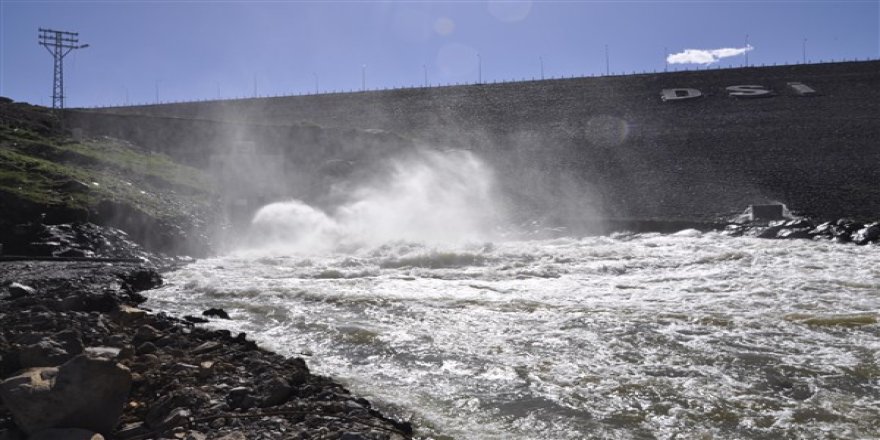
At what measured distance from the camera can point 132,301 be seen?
12.9m

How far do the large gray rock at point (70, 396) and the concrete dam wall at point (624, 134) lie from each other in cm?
2081

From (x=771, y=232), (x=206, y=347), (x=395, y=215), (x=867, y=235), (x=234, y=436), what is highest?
(x=395, y=215)

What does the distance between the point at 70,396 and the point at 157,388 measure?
139 centimetres

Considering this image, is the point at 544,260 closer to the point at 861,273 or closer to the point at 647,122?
the point at 861,273

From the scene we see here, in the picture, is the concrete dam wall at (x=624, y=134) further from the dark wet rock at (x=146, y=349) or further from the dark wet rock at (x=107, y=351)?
the dark wet rock at (x=107, y=351)

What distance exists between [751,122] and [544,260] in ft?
75.7

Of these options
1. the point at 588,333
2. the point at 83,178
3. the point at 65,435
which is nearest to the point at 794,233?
the point at 588,333

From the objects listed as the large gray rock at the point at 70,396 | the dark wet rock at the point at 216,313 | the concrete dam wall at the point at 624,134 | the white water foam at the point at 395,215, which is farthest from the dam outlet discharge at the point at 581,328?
the concrete dam wall at the point at 624,134

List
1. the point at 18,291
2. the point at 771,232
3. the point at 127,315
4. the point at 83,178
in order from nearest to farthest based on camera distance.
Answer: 1. the point at 127,315
2. the point at 18,291
3. the point at 771,232
4. the point at 83,178

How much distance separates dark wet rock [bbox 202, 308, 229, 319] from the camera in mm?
12086

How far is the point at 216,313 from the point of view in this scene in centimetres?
1220

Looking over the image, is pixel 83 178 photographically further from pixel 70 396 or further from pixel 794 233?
pixel 794 233

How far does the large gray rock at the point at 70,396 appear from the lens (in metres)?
5.73

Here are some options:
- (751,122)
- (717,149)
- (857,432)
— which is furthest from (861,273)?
(751,122)
